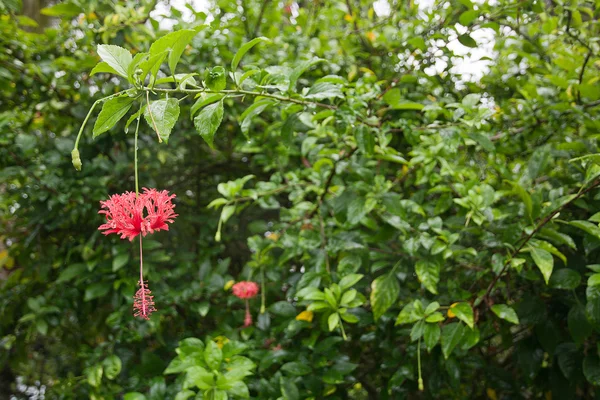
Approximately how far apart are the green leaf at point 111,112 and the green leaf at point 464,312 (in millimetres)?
742

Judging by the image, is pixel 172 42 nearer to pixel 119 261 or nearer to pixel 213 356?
pixel 213 356

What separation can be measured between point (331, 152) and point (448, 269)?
439 millimetres

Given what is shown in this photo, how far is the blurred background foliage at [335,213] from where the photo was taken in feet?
3.35

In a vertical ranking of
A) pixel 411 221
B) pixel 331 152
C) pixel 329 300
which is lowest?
pixel 329 300

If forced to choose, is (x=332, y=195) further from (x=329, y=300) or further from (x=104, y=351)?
(x=104, y=351)

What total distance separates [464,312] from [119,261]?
3.24 ft

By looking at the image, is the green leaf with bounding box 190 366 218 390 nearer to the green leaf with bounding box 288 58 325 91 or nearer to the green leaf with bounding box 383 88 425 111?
the green leaf with bounding box 288 58 325 91

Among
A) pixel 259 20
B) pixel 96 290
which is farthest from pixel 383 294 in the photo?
pixel 259 20

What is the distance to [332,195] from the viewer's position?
1313 mm

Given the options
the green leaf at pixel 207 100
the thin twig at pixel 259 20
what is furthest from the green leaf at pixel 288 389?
the thin twig at pixel 259 20

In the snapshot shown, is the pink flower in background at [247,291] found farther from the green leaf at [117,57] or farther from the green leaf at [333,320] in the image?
the green leaf at [117,57]

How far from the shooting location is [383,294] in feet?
3.49

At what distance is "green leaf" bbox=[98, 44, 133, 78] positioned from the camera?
62 cm

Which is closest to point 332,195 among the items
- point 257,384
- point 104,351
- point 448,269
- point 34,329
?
point 448,269
